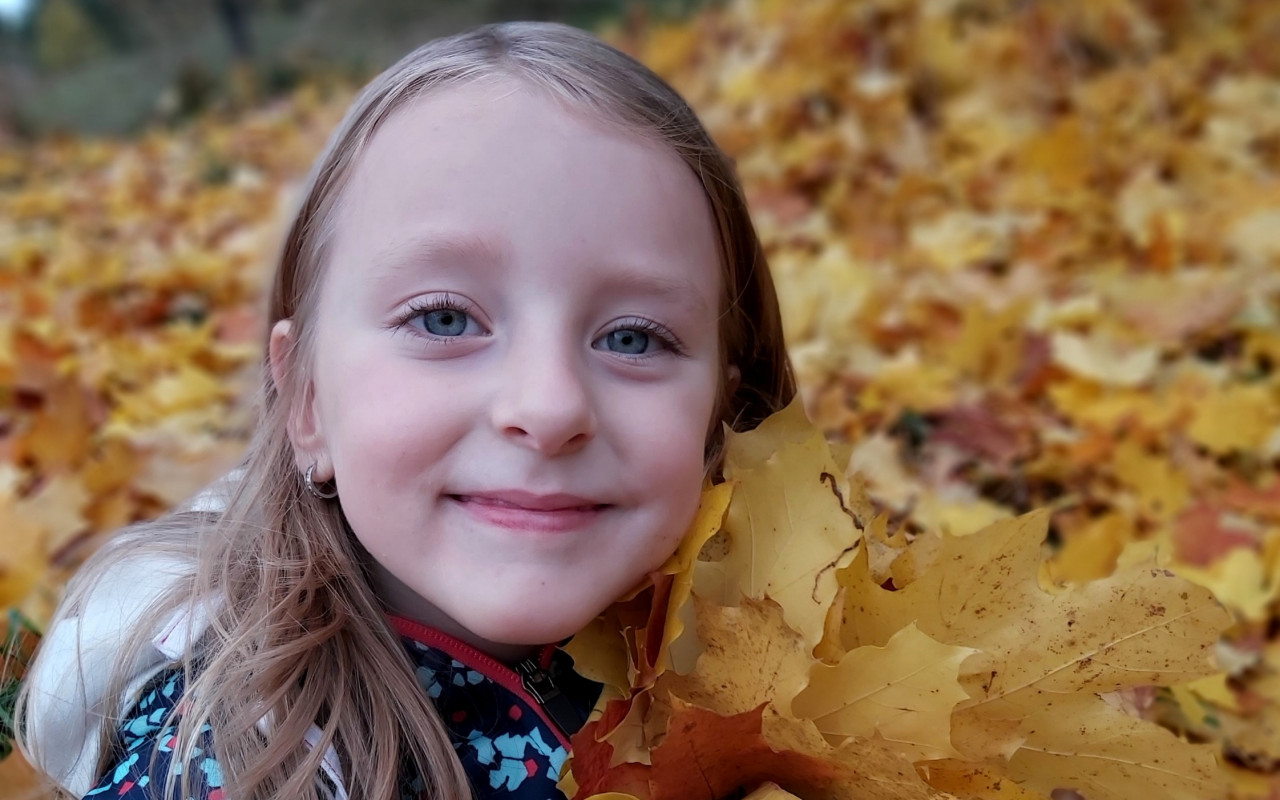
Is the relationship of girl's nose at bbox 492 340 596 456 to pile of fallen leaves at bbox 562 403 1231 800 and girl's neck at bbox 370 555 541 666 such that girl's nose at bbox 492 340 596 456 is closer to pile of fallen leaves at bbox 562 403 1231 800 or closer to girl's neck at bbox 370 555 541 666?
pile of fallen leaves at bbox 562 403 1231 800

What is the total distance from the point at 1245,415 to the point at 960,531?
636 mm

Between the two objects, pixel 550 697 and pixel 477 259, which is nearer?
pixel 477 259

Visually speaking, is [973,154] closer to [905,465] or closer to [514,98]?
[905,465]

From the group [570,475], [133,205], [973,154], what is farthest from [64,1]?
[570,475]

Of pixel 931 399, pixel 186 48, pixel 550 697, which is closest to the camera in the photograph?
pixel 550 697

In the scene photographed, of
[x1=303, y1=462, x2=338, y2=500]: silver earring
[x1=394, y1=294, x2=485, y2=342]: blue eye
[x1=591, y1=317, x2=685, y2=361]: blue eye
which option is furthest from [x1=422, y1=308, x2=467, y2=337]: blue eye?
[x1=303, y1=462, x2=338, y2=500]: silver earring

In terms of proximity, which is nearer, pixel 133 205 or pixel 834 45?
pixel 834 45

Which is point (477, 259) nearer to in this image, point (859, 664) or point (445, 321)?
point (445, 321)

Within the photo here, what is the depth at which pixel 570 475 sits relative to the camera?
87 cm

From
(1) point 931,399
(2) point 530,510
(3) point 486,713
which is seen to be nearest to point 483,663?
(3) point 486,713

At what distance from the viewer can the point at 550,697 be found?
102 cm

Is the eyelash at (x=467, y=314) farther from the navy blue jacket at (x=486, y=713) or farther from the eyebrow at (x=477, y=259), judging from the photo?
the navy blue jacket at (x=486, y=713)

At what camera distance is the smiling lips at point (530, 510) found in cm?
87

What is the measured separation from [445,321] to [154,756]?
1.44 feet
